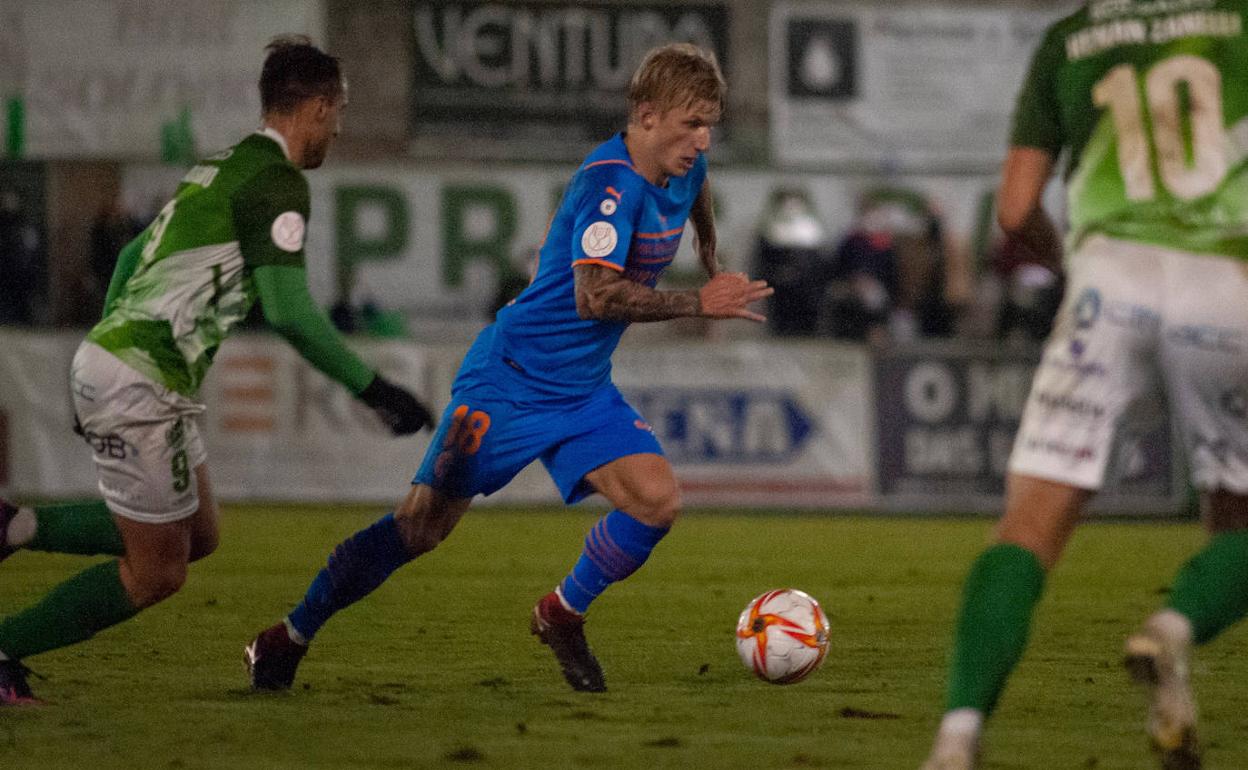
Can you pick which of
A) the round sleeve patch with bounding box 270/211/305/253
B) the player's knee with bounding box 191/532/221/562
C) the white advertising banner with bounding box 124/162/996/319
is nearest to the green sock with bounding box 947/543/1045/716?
the round sleeve patch with bounding box 270/211/305/253

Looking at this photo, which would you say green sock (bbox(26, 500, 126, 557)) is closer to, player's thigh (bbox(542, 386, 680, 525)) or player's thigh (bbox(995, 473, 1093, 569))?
player's thigh (bbox(542, 386, 680, 525))

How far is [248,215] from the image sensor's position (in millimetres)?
5762

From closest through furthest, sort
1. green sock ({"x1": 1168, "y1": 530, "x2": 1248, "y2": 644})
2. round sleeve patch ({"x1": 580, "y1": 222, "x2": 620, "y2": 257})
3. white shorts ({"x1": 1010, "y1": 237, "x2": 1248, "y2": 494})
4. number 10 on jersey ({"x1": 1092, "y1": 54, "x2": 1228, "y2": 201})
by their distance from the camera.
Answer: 1. white shorts ({"x1": 1010, "y1": 237, "x2": 1248, "y2": 494})
2. number 10 on jersey ({"x1": 1092, "y1": 54, "x2": 1228, "y2": 201})
3. green sock ({"x1": 1168, "y1": 530, "x2": 1248, "y2": 644})
4. round sleeve patch ({"x1": 580, "y1": 222, "x2": 620, "y2": 257})

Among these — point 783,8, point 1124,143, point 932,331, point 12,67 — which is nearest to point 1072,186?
point 1124,143

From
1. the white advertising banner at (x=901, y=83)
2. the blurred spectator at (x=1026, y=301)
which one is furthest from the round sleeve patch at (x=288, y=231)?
the white advertising banner at (x=901, y=83)

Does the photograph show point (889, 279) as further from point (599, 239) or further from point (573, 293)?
point (599, 239)

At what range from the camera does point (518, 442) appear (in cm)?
637

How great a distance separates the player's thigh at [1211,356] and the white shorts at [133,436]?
2.93m

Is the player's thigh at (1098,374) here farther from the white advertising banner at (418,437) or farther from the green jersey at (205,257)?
the white advertising banner at (418,437)

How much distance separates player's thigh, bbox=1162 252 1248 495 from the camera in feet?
14.1

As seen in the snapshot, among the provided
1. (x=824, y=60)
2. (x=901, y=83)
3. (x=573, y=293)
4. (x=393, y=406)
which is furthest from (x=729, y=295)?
(x=901, y=83)

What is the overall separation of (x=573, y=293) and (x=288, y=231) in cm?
104

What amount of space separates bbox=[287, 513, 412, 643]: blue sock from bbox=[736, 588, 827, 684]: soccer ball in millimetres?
1186

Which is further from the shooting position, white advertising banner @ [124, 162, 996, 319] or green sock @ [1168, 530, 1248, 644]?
white advertising banner @ [124, 162, 996, 319]
